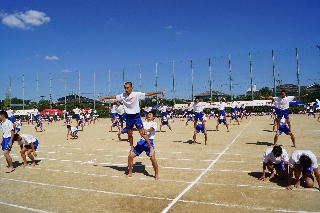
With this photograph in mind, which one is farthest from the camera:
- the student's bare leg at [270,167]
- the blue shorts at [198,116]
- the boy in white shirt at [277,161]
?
the blue shorts at [198,116]

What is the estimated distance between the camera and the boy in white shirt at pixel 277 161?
20.5 feet

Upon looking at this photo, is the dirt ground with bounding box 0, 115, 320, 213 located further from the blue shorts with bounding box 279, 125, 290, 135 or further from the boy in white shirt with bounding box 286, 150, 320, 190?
the blue shorts with bounding box 279, 125, 290, 135

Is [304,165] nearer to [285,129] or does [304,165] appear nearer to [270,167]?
[270,167]

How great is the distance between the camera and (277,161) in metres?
6.44

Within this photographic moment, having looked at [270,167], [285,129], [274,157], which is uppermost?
[285,129]

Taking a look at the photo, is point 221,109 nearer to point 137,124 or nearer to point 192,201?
point 137,124

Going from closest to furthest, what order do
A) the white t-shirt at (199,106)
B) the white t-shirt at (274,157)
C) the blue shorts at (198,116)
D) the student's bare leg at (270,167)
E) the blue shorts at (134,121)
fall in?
the white t-shirt at (274,157), the student's bare leg at (270,167), the blue shorts at (134,121), the blue shorts at (198,116), the white t-shirt at (199,106)

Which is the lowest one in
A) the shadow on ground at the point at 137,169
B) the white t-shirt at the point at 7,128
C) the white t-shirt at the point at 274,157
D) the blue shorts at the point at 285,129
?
the shadow on ground at the point at 137,169

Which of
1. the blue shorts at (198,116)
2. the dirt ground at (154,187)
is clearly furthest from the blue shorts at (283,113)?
the blue shorts at (198,116)

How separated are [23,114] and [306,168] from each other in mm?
45788

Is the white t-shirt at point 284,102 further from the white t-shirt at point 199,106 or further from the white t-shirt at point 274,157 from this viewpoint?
the white t-shirt at point 274,157

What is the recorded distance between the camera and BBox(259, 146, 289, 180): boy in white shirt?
624cm

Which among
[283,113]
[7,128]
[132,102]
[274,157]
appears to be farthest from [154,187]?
[283,113]

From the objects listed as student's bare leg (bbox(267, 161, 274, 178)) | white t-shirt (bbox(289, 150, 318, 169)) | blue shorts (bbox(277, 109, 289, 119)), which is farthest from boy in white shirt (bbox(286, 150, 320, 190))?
blue shorts (bbox(277, 109, 289, 119))
